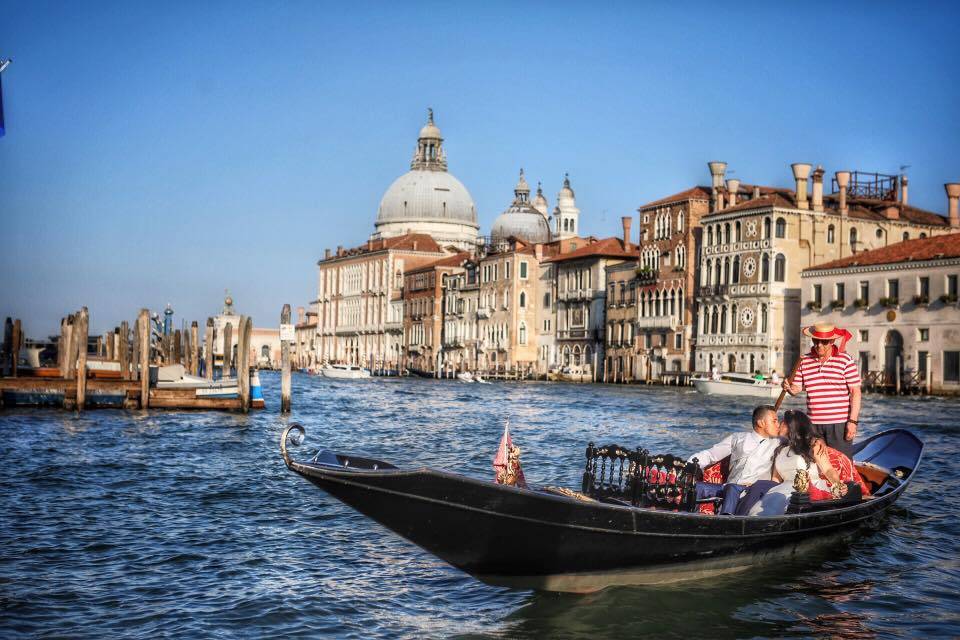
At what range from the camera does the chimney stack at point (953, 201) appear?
4878 centimetres

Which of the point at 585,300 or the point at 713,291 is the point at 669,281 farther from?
the point at 585,300

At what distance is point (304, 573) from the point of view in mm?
8812

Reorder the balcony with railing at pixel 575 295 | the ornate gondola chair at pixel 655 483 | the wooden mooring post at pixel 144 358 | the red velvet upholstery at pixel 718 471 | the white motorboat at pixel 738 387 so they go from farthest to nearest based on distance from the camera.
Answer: the balcony with railing at pixel 575 295
the white motorboat at pixel 738 387
the wooden mooring post at pixel 144 358
the red velvet upholstery at pixel 718 471
the ornate gondola chair at pixel 655 483

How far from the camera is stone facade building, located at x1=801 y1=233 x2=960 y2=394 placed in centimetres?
3859

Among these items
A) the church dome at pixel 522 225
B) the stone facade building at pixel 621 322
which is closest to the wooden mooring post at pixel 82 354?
the stone facade building at pixel 621 322

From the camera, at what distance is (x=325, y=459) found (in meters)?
7.54

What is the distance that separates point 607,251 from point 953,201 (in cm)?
1706

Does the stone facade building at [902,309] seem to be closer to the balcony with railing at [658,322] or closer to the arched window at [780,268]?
the arched window at [780,268]

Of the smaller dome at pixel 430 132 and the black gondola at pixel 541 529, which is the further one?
the smaller dome at pixel 430 132

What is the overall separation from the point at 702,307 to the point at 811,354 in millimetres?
41539

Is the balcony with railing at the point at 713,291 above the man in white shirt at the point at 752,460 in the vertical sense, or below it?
above

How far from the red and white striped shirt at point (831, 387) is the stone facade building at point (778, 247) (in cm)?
3702

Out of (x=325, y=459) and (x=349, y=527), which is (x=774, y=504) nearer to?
(x=325, y=459)

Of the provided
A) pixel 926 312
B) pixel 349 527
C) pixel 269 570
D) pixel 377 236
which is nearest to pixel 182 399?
pixel 349 527
